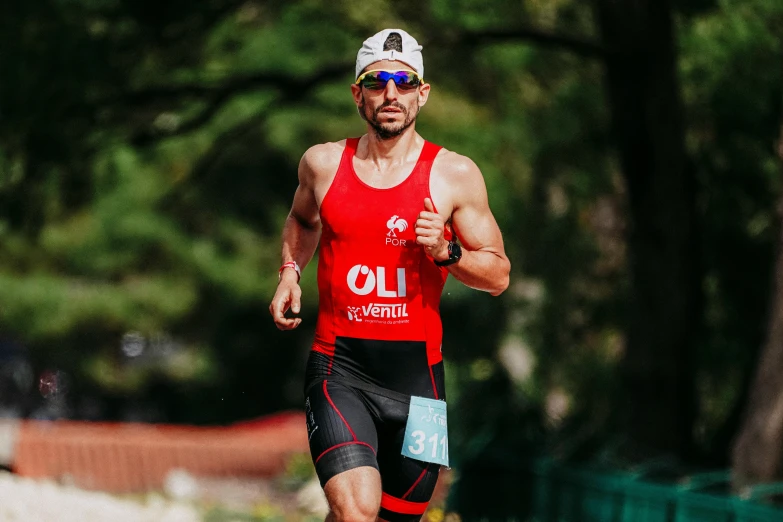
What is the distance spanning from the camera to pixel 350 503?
541cm

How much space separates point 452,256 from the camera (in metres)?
5.54

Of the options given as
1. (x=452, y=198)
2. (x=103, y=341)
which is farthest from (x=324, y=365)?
(x=103, y=341)

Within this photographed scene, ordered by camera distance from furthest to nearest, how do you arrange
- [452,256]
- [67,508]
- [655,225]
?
[655,225] → [67,508] → [452,256]

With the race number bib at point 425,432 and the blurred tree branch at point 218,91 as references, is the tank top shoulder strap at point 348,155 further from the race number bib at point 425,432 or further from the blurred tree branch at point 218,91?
→ the blurred tree branch at point 218,91

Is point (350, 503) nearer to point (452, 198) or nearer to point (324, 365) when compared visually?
point (324, 365)

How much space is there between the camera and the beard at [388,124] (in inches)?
226

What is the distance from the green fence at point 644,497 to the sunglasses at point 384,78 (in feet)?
12.9

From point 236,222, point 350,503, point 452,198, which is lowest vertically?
point 350,503

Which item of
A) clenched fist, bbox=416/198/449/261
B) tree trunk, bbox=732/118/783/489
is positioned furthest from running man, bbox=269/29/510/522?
tree trunk, bbox=732/118/783/489

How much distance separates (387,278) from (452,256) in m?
0.35

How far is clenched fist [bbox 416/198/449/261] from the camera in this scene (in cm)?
532

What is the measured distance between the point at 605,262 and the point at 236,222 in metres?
12.6

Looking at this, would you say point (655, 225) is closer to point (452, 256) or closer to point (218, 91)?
point (218, 91)

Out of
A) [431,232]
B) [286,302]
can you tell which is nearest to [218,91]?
[286,302]
